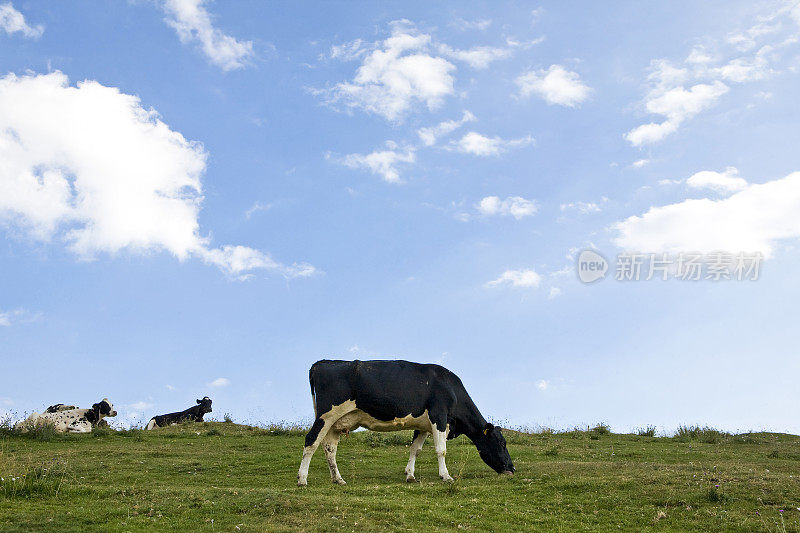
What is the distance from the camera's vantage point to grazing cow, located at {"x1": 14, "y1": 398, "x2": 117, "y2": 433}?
2712 centimetres

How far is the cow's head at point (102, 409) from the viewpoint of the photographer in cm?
2995

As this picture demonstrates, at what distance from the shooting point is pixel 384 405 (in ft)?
53.8

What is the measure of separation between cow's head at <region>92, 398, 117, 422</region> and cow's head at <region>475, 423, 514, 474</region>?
763 inches

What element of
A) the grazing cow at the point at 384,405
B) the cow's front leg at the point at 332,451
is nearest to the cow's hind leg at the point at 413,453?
the grazing cow at the point at 384,405

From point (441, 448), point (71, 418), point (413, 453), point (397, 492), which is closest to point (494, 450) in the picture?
point (441, 448)

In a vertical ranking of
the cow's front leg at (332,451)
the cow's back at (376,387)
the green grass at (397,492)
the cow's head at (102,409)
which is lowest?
the green grass at (397,492)

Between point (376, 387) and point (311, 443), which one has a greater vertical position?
point (376, 387)

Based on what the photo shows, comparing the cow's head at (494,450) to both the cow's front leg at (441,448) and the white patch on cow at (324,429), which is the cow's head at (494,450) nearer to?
the cow's front leg at (441,448)

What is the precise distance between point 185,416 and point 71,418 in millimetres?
6019

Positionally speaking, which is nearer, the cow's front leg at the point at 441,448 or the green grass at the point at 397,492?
the green grass at the point at 397,492

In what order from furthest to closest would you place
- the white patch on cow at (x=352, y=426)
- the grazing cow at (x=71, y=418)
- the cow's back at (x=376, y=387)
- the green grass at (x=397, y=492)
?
the grazing cow at (x=71, y=418) → the cow's back at (x=376, y=387) → the white patch on cow at (x=352, y=426) → the green grass at (x=397, y=492)

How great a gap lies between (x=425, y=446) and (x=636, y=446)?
24.2ft

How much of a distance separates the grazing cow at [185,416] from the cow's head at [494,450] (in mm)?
18915

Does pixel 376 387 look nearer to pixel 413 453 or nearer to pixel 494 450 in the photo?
pixel 413 453
